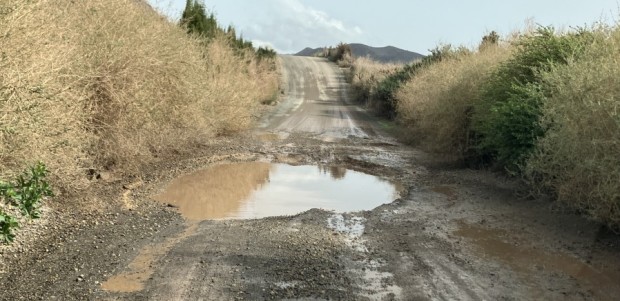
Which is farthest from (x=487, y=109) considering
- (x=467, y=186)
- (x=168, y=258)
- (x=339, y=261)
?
(x=168, y=258)

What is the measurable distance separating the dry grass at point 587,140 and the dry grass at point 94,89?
7.02 meters

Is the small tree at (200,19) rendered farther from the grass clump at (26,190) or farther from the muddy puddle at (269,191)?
the grass clump at (26,190)

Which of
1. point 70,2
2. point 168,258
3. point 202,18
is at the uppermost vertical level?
point 202,18

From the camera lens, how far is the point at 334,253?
6977 millimetres

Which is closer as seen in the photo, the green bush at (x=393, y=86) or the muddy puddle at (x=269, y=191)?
the muddy puddle at (x=269, y=191)

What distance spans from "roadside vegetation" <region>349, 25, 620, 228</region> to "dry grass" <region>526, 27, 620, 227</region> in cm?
1

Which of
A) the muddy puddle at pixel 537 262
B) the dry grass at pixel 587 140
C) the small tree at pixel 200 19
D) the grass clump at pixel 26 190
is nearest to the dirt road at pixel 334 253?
the muddy puddle at pixel 537 262

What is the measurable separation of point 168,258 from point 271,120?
733 inches

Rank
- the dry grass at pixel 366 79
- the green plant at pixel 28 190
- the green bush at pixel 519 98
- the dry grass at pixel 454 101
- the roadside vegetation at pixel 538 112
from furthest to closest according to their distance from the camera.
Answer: the dry grass at pixel 366 79 < the dry grass at pixel 454 101 < the green bush at pixel 519 98 < the roadside vegetation at pixel 538 112 < the green plant at pixel 28 190

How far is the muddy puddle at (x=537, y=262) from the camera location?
20.3 feet

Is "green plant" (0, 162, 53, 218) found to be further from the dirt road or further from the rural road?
the rural road

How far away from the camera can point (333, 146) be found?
17.7 metres

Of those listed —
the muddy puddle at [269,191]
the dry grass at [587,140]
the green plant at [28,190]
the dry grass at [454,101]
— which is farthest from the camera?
the dry grass at [454,101]

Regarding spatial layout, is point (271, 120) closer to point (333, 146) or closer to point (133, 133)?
point (333, 146)
